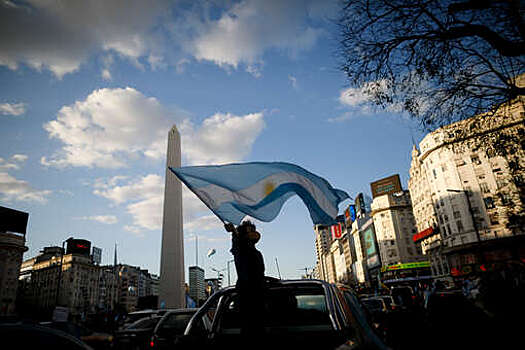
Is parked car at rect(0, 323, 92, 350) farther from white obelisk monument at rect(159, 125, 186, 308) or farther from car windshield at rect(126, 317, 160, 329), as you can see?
white obelisk monument at rect(159, 125, 186, 308)

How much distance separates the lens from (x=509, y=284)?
4.43m

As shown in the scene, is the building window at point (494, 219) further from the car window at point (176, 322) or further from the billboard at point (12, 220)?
the billboard at point (12, 220)

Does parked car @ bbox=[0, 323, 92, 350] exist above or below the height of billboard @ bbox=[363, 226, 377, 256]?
below

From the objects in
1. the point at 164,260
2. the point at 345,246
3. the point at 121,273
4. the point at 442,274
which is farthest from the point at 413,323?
the point at 121,273

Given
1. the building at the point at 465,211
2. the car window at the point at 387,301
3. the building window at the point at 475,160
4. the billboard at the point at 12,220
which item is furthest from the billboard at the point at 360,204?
the car window at the point at 387,301

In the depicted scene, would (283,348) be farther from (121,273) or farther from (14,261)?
(121,273)

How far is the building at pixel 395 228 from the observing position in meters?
84.6

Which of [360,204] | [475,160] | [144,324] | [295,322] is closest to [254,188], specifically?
[295,322]

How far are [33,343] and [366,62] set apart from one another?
308 inches

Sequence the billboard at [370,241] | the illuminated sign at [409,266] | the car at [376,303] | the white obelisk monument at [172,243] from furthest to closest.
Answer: the billboard at [370,241] < the illuminated sign at [409,266] < the white obelisk monument at [172,243] < the car at [376,303]

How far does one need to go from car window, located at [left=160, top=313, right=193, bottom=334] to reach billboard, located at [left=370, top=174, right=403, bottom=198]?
9387 cm

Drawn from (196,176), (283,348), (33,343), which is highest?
(196,176)

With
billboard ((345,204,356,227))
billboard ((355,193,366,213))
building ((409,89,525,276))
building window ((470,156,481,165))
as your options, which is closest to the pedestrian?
building ((409,89,525,276))

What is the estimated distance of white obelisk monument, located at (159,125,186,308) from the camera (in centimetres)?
2847
